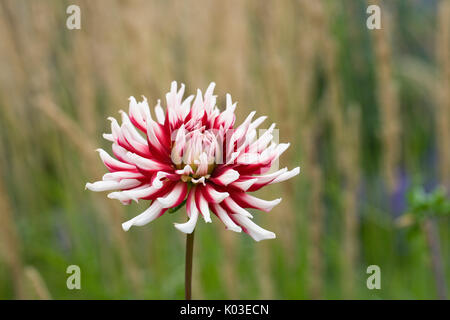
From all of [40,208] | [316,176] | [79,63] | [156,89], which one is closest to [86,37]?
[79,63]

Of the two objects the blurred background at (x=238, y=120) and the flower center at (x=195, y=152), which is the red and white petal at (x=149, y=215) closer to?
the flower center at (x=195, y=152)

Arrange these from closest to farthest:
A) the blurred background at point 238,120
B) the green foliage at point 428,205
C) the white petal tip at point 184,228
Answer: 1. the white petal tip at point 184,228
2. the green foliage at point 428,205
3. the blurred background at point 238,120

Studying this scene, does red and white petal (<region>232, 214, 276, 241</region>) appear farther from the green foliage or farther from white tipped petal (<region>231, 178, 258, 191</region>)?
the green foliage

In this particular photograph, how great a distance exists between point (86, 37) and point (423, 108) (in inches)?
52.0

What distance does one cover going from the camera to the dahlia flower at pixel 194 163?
459mm

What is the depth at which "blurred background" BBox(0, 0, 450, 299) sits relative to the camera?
1152 millimetres

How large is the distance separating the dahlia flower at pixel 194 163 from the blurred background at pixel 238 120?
0.43 m

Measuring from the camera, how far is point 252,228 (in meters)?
0.46

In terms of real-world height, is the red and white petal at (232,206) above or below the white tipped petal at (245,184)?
below

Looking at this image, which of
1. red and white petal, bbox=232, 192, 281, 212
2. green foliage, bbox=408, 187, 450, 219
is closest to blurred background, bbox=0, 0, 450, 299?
green foliage, bbox=408, 187, 450, 219

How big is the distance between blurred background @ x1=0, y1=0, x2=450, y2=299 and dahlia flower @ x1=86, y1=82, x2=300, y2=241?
43cm

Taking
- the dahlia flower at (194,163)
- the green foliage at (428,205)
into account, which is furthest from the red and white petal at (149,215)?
the green foliage at (428,205)

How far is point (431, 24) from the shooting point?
2.24 meters

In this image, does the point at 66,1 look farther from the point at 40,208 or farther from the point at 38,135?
the point at 40,208
